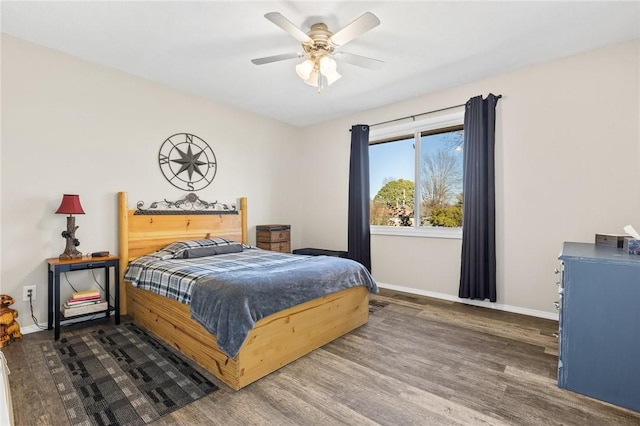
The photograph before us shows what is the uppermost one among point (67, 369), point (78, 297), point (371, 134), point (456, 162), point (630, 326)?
point (371, 134)

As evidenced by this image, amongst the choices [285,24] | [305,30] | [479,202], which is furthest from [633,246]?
[305,30]

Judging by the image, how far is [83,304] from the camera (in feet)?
9.29

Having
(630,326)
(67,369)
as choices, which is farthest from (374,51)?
(67,369)

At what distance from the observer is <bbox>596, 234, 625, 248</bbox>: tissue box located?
7.63 feet

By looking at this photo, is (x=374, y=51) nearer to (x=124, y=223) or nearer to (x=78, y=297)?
(x=124, y=223)

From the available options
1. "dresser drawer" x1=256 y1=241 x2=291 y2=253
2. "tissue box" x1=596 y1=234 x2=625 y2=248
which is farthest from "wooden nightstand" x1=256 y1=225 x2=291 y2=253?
"tissue box" x1=596 y1=234 x2=625 y2=248

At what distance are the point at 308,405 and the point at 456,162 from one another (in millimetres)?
3302

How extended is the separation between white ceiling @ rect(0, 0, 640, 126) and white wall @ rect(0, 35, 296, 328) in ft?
0.73

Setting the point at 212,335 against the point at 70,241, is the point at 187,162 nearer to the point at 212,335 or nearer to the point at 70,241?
the point at 70,241

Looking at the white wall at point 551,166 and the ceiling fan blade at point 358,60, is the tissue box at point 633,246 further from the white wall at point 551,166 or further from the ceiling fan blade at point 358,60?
the ceiling fan blade at point 358,60

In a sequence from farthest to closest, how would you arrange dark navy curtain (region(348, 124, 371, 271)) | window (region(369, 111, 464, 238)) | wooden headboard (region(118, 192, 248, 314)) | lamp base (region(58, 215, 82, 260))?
1. dark navy curtain (region(348, 124, 371, 271))
2. window (region(369, 111, 464, 238))
3. wooden headboard (region(118, 192, 248, 314))
4. lamp base (region(58, 215, 82, 260))

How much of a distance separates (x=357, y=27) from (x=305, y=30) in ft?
2.19

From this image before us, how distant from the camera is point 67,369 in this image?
2129 mm

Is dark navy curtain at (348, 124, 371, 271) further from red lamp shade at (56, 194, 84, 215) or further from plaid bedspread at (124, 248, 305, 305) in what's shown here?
red lamp shade at (56, 194, 84, 215)
